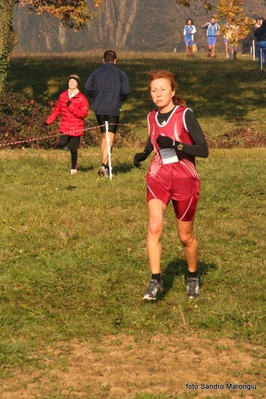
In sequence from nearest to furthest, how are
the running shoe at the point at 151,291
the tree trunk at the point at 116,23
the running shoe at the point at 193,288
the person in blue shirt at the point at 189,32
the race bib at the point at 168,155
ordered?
the race bib at the point at 168,155 < the running shoe at the point at 151,291 < the running shoe at the point at 193,288 < the person in blue shirt at the point at 189,32 < the tree trunk at the point at 116,23

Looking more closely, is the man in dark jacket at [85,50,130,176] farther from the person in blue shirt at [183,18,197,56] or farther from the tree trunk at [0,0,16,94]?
the person in blue shirt at [183,18,197,56]

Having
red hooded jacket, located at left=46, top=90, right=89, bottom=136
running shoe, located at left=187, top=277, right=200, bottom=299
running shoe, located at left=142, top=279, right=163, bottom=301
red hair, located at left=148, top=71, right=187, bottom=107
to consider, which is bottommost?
Answer: running shoe, located at left=187, top=277, right=200, bottom=299

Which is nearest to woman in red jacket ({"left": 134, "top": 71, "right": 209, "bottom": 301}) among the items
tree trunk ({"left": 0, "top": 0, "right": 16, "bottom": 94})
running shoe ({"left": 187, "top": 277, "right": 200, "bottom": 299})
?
running shoe ({"left": 187, "top": 277, "right": 200, "bottom": 299})

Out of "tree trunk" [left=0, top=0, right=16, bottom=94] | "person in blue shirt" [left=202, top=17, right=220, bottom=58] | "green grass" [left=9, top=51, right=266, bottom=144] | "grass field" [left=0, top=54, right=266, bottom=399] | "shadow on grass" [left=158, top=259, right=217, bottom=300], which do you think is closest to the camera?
"grass field" [left=0, top=54, right=266, bottom=399]

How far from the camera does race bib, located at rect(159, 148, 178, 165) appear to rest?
24.8 ft

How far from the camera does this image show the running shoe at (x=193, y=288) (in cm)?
813

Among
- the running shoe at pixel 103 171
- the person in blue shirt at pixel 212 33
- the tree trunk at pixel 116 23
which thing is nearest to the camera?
the running shoe at pixel 103 171

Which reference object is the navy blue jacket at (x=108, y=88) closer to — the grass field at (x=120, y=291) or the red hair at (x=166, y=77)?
the grass field at (x=120, y=291)

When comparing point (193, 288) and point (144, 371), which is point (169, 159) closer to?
point (193, 288)

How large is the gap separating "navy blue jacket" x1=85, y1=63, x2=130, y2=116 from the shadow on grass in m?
5.55

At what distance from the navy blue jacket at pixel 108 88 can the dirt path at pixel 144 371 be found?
782cm

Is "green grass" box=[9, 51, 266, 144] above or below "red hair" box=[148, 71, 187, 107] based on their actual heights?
below

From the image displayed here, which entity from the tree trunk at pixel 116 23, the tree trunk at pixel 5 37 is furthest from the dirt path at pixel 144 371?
the tree trunk at pixel 116 23

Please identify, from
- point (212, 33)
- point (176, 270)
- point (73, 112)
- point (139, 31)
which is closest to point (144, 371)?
point (176, 270)
